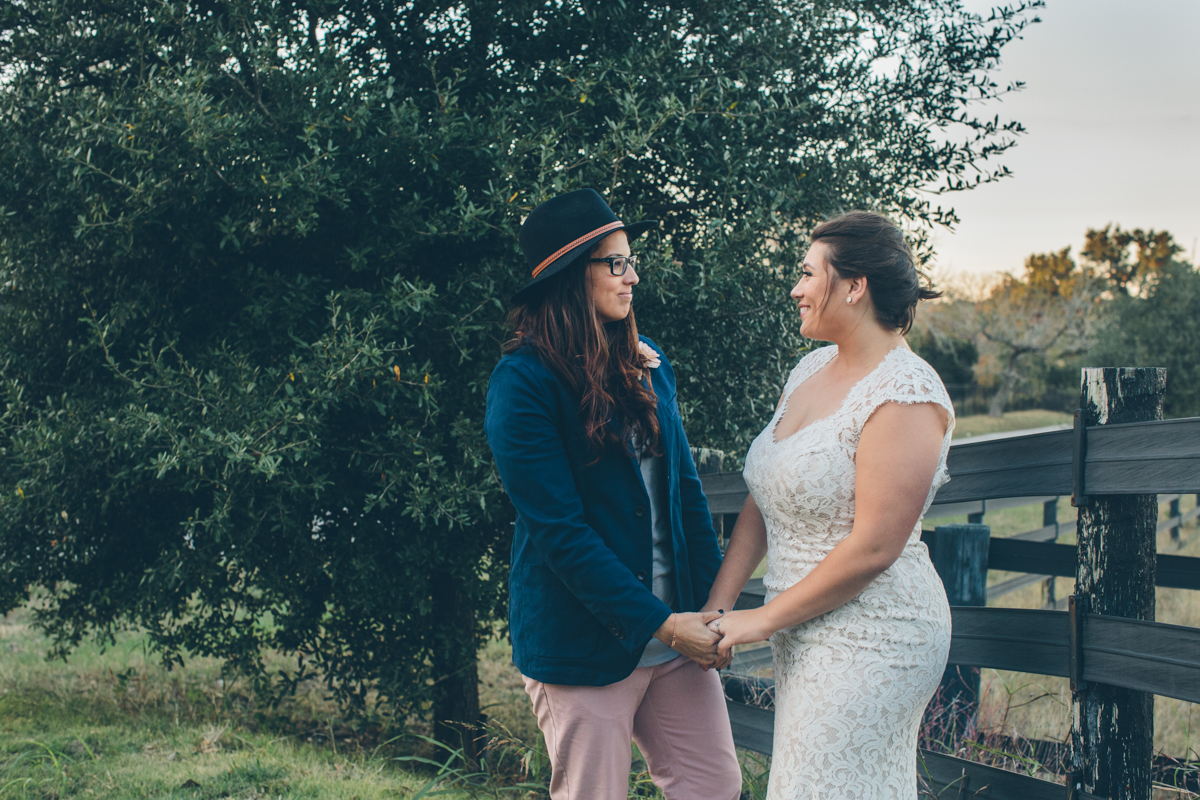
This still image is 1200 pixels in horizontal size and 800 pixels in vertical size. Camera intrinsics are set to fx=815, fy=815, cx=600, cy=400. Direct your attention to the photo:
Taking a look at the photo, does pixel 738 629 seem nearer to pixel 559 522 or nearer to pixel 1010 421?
pixel 559 522

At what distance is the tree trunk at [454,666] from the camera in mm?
4922

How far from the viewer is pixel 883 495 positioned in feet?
6.37

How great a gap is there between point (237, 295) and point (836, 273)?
344 cm

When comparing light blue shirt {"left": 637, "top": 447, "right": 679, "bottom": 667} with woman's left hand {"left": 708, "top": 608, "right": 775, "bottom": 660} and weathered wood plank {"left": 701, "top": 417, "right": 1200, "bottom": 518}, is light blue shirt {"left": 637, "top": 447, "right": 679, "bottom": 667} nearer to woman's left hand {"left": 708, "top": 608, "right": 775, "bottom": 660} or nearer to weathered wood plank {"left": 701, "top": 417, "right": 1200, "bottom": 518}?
woman's left hand {"left": 708, "top": 608, "right": 775, "bottom": 660}

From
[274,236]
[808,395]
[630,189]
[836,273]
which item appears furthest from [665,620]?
[274,236]

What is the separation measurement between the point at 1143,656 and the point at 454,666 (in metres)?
3.83

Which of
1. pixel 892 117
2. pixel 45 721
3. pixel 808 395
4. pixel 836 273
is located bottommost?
pixel 45 721

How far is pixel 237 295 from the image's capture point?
4.44m

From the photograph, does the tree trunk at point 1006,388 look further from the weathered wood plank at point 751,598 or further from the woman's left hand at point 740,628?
the woman's left hand at point 740,628

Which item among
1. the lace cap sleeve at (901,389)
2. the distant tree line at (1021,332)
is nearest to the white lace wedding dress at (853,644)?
the lace cap sleeve at (901,389)

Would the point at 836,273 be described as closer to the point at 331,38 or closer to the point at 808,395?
the point at 808,395

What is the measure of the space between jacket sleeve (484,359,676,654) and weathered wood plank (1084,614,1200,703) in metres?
1.31

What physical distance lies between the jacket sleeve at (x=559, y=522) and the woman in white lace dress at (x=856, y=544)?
0.25 metres

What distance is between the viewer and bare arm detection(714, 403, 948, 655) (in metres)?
1.94
